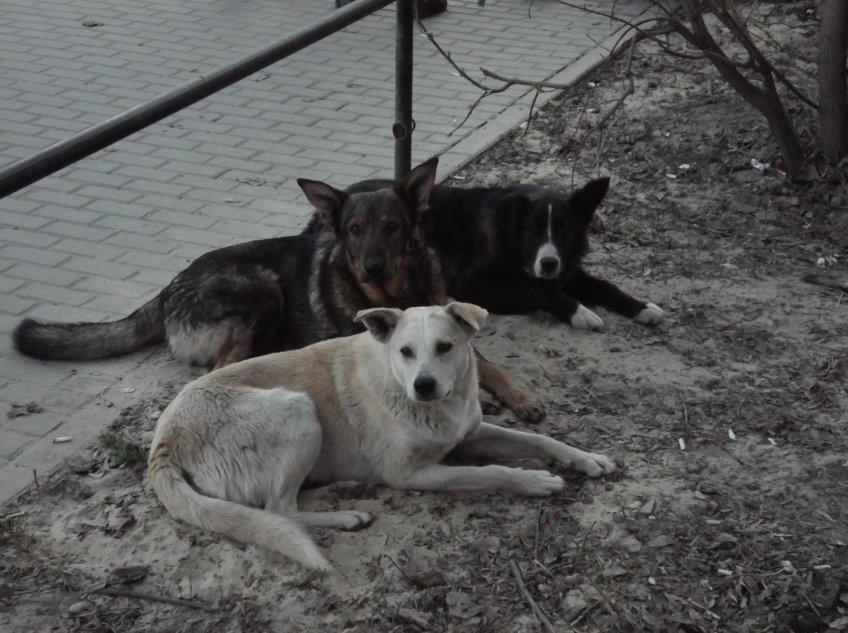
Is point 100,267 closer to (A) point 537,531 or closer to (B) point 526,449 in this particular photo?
(B) point 526,449

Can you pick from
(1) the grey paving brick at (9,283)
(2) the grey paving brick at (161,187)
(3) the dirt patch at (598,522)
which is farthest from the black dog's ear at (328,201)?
(2) the grey paving brick at (161,187)

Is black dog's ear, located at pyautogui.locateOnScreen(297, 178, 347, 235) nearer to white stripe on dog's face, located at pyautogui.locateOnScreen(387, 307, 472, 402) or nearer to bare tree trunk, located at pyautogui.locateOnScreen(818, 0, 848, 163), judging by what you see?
white stripe on dog's face, located at pyautogui.locateOnScreen(387, 307, 472, 402)

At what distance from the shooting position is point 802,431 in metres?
4.84

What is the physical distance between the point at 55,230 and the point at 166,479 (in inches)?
131

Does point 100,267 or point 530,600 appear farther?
point 100,267

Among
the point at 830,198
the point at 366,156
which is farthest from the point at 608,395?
the point at 366,156

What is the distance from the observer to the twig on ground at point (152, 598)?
378 cm

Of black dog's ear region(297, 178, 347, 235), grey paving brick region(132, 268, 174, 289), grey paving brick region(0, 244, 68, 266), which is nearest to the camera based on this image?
black dog's ear region(297, 178, 347, 235)

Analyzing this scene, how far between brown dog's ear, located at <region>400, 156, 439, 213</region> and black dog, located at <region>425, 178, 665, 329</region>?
660mm

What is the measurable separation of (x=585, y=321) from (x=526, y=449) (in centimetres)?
144

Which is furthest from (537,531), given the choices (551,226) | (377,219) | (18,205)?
(18,205)

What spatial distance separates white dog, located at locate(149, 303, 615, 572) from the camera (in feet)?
13.7

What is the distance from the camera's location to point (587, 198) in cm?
611

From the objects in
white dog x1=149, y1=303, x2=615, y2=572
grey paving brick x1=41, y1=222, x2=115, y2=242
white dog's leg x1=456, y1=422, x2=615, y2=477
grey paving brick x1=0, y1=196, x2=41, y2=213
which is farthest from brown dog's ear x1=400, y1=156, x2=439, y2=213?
grey paving brick x1=0, y1=196, x2=41, y2=213
